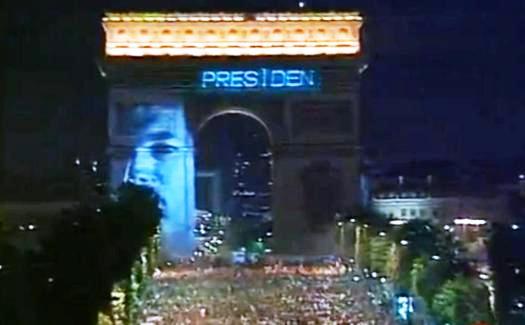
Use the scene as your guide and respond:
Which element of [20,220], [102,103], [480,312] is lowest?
[480,312]

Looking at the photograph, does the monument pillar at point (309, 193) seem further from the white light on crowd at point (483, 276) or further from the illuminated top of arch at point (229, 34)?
the white light on crowd at point (483, 276)

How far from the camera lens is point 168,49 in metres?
23.6

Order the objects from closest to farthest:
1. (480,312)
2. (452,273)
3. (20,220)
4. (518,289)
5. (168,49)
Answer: (518,289) < (480,312) < (452,273) < (20,220) < (168,49)

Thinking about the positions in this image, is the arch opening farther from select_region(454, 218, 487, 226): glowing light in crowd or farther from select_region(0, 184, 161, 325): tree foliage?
select_region(0, 184, 161, 325): tree foliage

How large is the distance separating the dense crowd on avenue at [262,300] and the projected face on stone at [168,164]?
565cm

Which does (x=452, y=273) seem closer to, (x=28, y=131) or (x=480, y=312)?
(x=480, y=312)

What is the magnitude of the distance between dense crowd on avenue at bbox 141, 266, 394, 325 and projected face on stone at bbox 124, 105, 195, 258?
5646 millimetres

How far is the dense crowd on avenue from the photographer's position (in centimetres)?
1064

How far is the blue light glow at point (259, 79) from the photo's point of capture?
2353 cm

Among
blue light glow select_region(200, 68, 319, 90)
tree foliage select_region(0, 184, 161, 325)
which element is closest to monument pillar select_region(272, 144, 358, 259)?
blue light glow select_region(200, 68, 319, 90)

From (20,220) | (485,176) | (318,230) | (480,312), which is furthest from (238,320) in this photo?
(318,230)

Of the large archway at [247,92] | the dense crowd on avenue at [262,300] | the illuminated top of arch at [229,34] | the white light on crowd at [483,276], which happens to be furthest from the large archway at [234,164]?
the white light on crowd at [483,276]

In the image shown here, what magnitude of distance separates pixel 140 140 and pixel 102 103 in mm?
1008

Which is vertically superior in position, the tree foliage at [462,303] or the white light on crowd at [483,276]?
the white light on crowd at [483,276]
